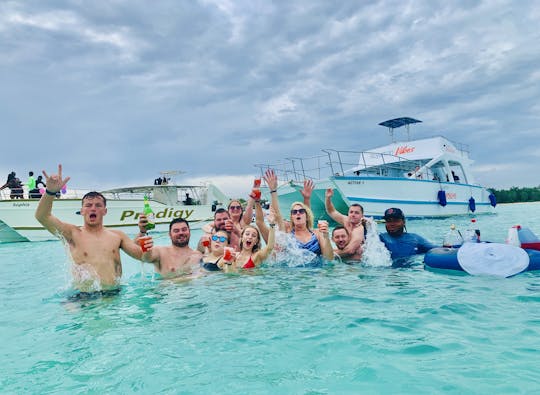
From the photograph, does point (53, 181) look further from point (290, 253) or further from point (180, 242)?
point (290, 253)

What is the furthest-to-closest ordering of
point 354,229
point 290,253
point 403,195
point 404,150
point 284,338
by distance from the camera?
1. point 404,150
2. point 403,195
3. point 354,229
4. point 290,253
5. point 284,338

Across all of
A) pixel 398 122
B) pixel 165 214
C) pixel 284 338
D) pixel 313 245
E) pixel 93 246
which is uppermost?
pixel 398 122

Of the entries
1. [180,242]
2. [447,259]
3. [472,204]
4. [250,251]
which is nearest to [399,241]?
[447,259]

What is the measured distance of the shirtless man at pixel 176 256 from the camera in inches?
229

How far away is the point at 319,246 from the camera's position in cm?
663

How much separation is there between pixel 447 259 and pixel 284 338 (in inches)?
147

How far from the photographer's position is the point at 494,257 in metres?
5.86

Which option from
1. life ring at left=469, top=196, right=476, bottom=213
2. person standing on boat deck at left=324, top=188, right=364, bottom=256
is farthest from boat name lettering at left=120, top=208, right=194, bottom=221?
life ring at left=469, top=196, right=476, bottom=213

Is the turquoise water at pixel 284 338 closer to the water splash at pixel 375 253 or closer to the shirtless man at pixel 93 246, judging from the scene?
the shirtless man at pixel 93 246

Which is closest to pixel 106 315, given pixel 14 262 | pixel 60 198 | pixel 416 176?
pixel 14 262

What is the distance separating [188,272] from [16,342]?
2.62 m

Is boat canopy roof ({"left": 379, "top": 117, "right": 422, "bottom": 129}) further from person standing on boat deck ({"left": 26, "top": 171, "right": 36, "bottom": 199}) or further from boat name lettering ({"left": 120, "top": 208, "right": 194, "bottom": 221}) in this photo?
person standing on boat deck ({"left": 26, "top": 171, "right": 36, "bottom": 199})

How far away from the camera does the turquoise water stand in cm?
262

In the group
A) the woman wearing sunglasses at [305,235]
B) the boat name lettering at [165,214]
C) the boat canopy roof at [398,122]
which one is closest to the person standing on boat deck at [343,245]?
the woman wearing sunglasses at [305,235]
